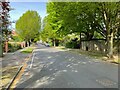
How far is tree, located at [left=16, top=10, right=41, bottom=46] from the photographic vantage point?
86188 millimetres

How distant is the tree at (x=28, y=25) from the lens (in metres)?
86.2

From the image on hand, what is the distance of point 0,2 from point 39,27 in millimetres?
84385

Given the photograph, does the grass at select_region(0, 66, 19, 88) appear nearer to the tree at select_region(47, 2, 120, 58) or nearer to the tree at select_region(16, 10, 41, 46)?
the tree at select_region(47, 2, 120, 58)

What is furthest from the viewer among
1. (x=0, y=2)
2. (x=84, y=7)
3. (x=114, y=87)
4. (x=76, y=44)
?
(x=76, y=44)

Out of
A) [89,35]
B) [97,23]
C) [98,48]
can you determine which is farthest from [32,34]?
[97,23]

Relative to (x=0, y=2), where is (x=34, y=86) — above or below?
below

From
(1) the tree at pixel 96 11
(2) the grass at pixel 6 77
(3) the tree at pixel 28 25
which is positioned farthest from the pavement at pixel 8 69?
(3) the tree at pixel 28 25

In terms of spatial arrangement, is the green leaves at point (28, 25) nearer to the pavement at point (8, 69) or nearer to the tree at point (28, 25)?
the tree at point (28, 25)

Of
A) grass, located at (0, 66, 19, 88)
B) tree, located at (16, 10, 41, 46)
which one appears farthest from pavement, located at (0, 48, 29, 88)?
tree, located at (16, 10, 41, 46)

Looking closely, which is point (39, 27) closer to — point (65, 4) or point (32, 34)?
point (32, 34)

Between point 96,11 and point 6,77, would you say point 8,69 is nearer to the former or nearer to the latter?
point 6,77

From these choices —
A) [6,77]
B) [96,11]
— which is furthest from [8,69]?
[96,11]

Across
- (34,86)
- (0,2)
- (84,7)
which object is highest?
(84,7)

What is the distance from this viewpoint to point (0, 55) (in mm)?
29250
